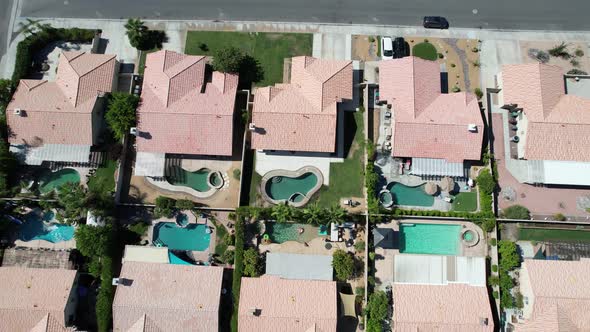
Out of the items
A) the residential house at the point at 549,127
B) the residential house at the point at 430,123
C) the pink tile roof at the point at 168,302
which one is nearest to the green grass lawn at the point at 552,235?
the residential house at the point at 549,127

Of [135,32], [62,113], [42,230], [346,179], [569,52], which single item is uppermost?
[569,52]

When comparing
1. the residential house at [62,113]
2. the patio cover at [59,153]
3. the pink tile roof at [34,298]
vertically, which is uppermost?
the residential house at [62,113]

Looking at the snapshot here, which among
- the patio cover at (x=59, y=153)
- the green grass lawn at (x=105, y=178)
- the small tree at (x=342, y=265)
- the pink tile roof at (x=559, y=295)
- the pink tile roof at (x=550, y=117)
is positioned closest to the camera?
the pink tile roof at (x=559, y=295)

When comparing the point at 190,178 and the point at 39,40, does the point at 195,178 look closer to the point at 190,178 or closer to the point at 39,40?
the point at 190,178

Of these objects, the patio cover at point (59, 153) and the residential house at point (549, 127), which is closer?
the residential house at point (549, 127)

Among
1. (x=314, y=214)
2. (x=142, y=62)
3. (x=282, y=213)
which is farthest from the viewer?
(x=142, y=62)

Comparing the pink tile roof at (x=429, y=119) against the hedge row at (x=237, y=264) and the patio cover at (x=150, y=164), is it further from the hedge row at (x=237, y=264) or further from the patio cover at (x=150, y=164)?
the patio cover at (x=150, y=164)

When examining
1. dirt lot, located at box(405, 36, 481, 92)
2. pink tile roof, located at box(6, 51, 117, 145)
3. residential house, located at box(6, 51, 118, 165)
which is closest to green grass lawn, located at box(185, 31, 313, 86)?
residential house, located at box(6, 51, 118, 165)

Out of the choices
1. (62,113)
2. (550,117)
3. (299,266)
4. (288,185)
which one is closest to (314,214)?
(288,185)
